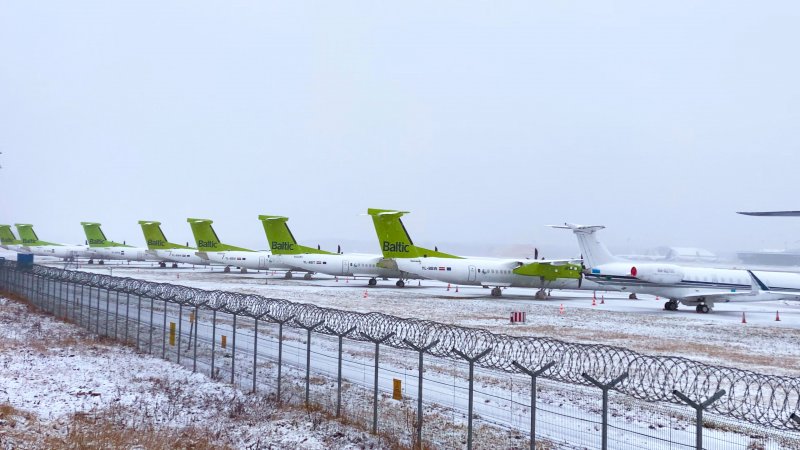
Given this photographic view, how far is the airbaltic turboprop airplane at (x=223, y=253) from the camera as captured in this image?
239 feet

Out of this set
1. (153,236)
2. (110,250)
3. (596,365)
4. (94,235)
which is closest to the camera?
(596,365)

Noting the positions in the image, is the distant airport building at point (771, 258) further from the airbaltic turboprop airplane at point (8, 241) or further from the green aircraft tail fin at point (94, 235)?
the airbaltic turboprop airplane at point (8, 241)

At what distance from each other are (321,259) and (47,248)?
65.1 m

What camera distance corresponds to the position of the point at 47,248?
107125mm

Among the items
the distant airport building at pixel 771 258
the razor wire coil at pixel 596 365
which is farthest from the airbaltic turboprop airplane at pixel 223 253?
the distant airport building at pixel 771 258

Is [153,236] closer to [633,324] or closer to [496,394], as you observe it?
[633,324]

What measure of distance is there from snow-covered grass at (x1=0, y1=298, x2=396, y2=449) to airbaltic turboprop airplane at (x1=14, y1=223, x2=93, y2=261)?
91115 millimetres

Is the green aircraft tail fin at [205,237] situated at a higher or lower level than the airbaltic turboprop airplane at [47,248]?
higher

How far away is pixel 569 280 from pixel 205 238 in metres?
46.1

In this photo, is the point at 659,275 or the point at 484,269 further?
the point at 484,269

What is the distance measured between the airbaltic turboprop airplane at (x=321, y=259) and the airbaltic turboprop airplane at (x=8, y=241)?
219 ft

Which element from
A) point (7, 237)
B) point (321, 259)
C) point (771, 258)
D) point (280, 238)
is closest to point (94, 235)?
point (7, 237)

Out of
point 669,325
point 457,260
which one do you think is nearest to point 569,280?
point 457,260

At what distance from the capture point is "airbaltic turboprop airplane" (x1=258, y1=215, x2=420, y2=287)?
6200 centimetres
